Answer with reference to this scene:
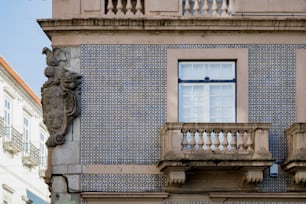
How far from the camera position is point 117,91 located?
2527cm

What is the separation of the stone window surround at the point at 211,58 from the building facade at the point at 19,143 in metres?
13.0

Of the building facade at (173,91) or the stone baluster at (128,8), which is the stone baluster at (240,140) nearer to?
the building facade at (173,91)

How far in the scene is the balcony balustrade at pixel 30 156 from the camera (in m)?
41.2

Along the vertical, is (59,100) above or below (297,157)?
above

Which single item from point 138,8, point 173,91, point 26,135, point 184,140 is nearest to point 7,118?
point 26,135

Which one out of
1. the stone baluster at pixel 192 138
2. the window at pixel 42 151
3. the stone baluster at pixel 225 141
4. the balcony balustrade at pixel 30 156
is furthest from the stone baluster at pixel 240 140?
the window at pixel 42 151

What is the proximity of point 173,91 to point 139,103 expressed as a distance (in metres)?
0.75

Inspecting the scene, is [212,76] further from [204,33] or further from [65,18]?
[65,18]

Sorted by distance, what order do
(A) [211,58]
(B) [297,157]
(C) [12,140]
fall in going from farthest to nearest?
(C) [12,140] → (A) [211,58] → (B) [297,157]

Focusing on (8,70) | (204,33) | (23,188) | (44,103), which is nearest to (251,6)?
(204,33)

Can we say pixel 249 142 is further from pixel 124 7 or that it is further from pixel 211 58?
pixel 124 7

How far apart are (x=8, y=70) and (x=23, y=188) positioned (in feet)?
16.5

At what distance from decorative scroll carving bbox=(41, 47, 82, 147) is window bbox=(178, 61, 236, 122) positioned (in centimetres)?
221

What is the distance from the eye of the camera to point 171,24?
992 inches
